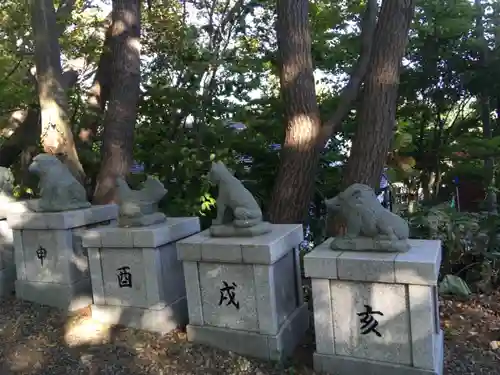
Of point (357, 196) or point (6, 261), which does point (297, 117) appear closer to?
point (357, 196)

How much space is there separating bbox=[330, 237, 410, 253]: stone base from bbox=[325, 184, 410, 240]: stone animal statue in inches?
1.2

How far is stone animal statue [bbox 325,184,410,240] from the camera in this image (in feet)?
11.2

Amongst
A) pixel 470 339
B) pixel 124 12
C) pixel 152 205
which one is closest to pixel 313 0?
pixel 124 12

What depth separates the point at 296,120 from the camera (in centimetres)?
555

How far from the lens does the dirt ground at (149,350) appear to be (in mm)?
3723

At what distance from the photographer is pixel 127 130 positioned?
625 centimetres

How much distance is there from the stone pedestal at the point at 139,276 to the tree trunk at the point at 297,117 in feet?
4.83

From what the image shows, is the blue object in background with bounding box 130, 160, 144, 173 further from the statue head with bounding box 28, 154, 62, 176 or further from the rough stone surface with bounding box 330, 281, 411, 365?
the rough stone surface with bounding box 330, 281, 411, 365

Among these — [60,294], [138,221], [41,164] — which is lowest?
[60,294]

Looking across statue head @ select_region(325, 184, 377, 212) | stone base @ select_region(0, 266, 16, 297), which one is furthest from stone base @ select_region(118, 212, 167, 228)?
stone base @ select_region(0, 266, 16, 297)

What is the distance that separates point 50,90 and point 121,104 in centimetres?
92

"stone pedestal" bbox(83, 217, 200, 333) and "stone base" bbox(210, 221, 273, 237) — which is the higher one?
"stone base" bbox(210, 221, 273, 237)

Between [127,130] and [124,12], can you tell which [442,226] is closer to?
[127,130]

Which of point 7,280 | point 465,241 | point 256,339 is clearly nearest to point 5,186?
point 7,280
